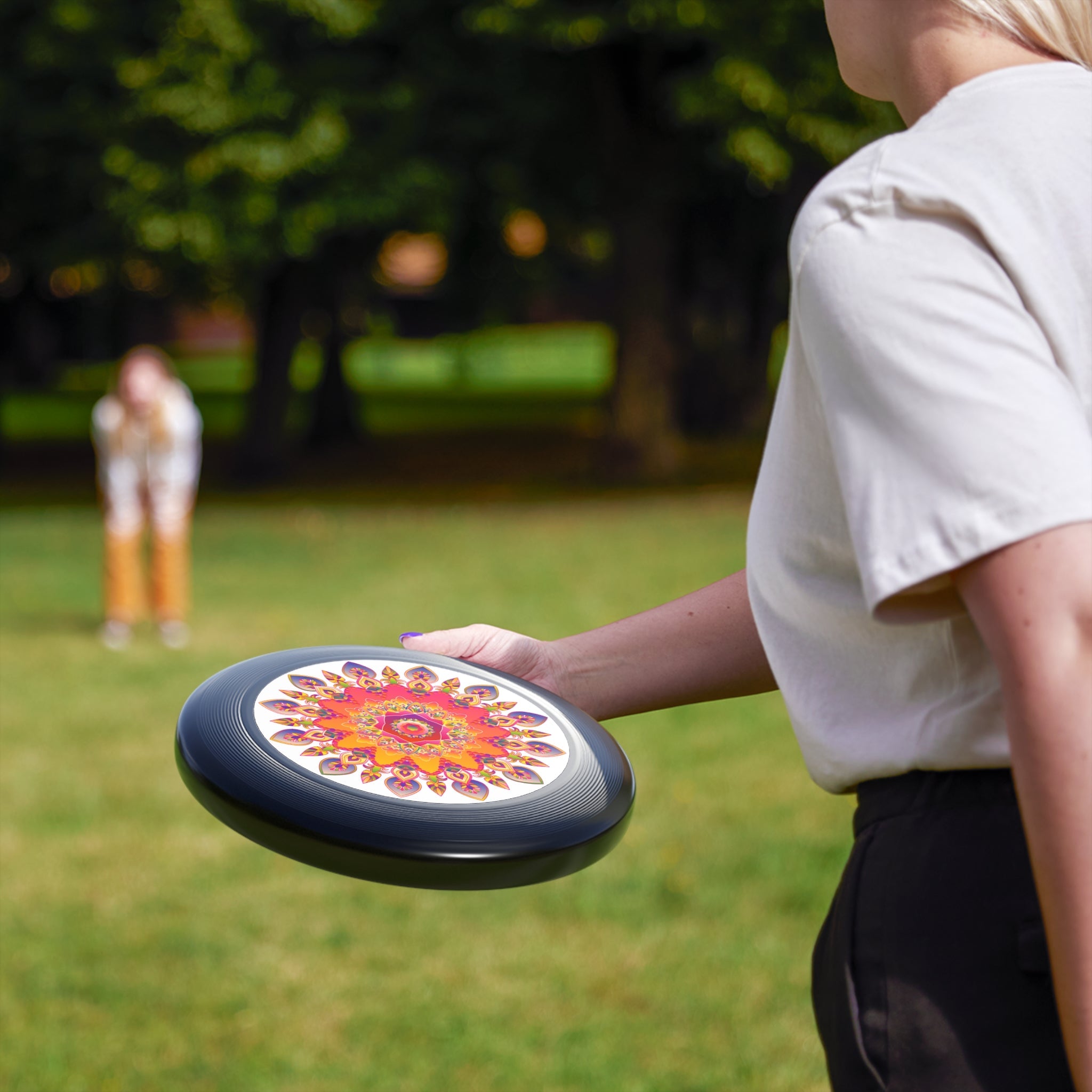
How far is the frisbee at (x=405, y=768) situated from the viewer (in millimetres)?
1310

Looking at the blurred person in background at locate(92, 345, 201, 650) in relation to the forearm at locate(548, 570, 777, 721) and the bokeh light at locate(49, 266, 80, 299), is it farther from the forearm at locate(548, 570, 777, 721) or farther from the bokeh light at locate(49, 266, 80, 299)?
the bokeh light at locate(49, 266, 80, 299)

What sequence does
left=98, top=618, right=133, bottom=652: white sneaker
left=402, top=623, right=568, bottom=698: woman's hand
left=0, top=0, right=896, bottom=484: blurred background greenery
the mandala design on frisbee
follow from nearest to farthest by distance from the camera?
the mandala design on frisbee
left=402, top=623, right=568, bottom=698: woman's hand
left=98, top=618, right=133, bottom=652: white sneaker
left=0, top=0, right=896, bottom=484: blurred background greenery

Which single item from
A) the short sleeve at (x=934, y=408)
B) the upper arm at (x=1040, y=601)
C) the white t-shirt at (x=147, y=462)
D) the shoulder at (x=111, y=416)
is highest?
the short sleeve at (x=934, y=408)

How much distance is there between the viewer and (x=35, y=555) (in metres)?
14.1

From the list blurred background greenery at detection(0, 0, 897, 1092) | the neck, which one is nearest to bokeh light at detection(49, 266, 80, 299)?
blurred background greenery at detection(0, 0, 897, 1092)

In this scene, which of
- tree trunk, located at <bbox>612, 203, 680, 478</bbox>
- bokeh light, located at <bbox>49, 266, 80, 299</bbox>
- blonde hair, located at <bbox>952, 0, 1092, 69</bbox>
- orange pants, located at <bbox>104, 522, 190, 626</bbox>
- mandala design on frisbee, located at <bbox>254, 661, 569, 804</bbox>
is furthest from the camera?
bokeh light, located at <bbox>49, 266, 80, 299</bbox>

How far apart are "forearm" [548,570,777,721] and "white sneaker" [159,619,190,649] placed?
27.0 ft

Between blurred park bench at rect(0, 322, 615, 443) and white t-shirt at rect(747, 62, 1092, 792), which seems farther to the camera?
blurred park bench at rect(0, 322, 615, 443)

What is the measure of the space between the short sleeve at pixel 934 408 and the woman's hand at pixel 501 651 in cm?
77

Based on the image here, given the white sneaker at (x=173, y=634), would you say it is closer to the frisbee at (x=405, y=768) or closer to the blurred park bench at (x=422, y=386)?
the frisbee at (x=405, y=768)

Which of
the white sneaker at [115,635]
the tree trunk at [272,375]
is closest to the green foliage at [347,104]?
the tree trunk at [272,375]

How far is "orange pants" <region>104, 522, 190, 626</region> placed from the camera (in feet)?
31.6

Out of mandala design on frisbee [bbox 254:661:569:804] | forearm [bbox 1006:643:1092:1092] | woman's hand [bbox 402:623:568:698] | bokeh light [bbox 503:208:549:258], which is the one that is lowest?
bokeh light [bbox 503:208:549:258]

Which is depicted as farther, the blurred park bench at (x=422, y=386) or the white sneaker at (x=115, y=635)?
the blurred park bench at (x=422, y=386)
